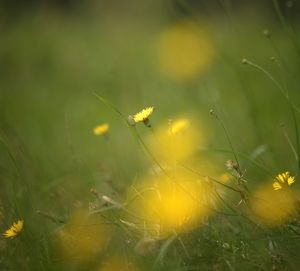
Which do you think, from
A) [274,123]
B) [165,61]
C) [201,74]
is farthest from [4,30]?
[274,123]

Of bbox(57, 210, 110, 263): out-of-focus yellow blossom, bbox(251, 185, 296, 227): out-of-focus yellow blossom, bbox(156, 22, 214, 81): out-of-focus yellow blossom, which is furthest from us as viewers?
bbox(156, 22, 214, 81): out-of-focus yellow blossom

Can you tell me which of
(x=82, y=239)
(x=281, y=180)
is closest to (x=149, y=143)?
(x=82, y=239)

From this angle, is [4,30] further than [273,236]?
Yes

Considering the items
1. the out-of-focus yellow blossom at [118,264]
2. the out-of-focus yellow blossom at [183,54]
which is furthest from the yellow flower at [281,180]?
the out-of-focus yellow blossom at [183,54]

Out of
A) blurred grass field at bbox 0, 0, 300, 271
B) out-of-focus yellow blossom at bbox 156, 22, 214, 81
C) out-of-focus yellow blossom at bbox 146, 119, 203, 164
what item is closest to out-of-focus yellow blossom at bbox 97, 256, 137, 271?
blurred grass field at bbox 0, 0, 300, 271

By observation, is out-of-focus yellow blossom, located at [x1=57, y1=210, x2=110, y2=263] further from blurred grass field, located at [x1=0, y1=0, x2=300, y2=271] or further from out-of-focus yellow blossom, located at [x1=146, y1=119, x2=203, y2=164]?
out-of-focus yellow blossom, located at [x1=146, y1=119, x2=203, y2=164]

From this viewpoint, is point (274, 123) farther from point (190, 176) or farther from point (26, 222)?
point (26, 222)

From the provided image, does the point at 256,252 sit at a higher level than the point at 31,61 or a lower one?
higher
